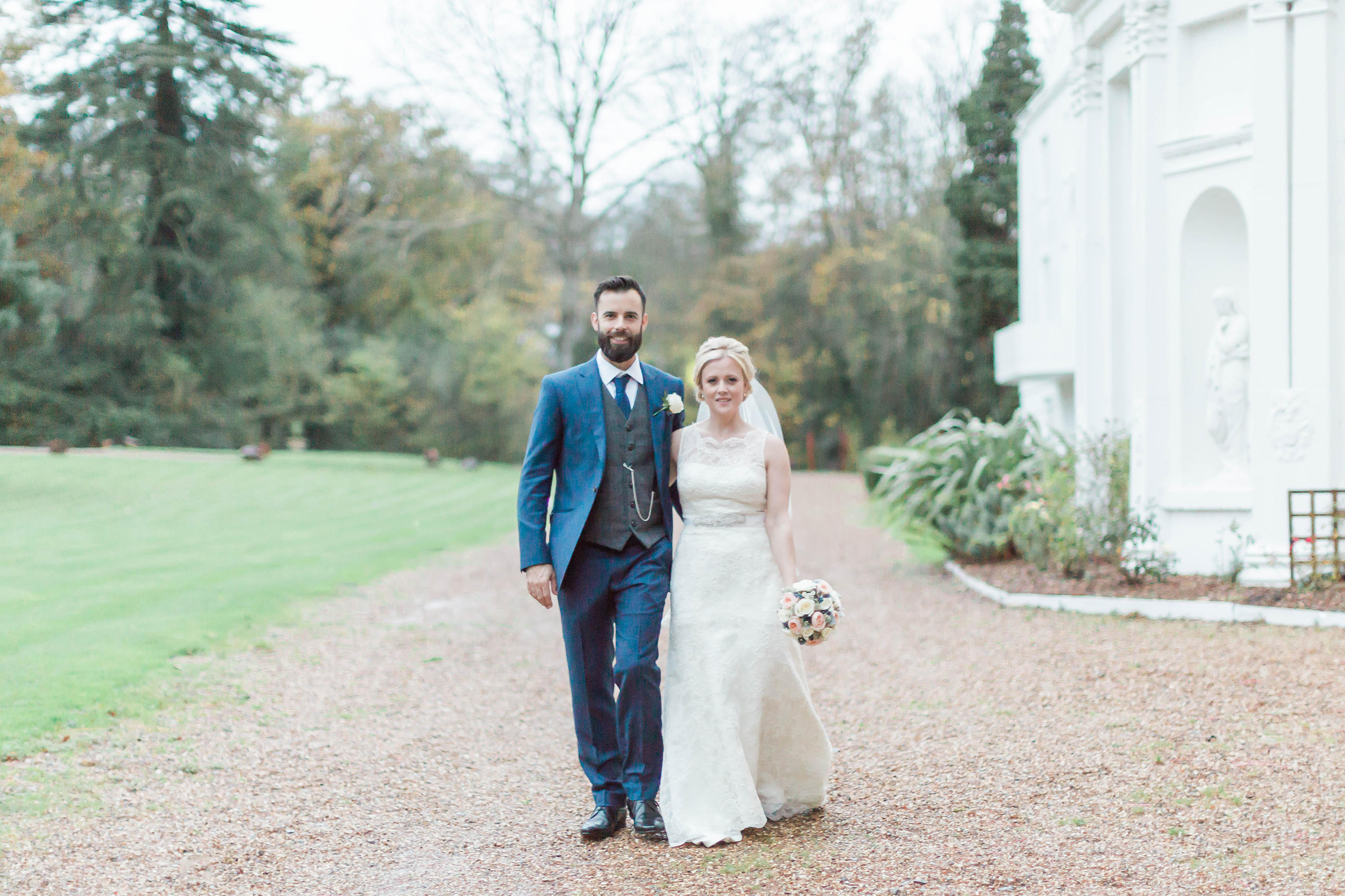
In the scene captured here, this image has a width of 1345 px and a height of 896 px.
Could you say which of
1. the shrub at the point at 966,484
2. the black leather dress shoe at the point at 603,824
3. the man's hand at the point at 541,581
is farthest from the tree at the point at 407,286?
the black leather dress shoe at the point at 603,824

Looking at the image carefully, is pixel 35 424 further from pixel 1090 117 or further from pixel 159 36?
pixel 1090 117

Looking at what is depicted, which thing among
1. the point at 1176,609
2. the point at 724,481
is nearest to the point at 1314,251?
the point at 1176,609

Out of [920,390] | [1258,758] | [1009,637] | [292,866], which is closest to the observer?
[292,866]

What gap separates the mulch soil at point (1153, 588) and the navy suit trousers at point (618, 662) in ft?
19.6

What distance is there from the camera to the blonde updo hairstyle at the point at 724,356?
4227 mm

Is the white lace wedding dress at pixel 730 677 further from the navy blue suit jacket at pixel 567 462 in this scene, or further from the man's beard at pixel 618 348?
the man's beard at pixel 618 348

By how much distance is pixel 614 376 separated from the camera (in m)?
4.26

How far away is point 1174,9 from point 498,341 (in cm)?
2449

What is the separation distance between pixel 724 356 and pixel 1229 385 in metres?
7.34

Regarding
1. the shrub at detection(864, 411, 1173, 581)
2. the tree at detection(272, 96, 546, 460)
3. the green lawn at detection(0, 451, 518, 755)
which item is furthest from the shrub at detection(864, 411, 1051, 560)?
the tree at detection(272, 96, 546, 460)

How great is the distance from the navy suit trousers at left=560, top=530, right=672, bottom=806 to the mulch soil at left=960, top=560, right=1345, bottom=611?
5963 mm

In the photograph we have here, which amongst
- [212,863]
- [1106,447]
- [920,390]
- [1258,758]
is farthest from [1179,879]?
[920,390]

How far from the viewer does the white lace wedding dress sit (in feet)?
13.1

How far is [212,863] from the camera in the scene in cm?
389
